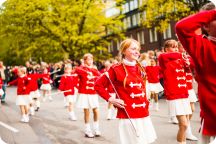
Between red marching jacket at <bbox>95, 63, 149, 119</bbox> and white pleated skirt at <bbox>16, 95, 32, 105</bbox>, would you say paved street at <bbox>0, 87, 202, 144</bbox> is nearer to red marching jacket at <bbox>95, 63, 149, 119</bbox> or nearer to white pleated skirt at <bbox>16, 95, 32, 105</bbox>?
white pleated skirt at <bbox>16, 95, 32, 105</bbox>

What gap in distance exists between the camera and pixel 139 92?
599cm

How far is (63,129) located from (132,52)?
597cm

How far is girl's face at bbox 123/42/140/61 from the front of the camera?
19.6 ft

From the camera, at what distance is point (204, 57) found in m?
3.47

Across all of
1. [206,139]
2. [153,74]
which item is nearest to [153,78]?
[153,74]

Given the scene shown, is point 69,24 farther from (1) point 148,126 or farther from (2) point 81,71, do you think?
(1) point 148,126

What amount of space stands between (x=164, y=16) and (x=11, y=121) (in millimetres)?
15045

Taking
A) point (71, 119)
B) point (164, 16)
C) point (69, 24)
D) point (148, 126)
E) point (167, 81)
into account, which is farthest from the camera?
point (69, 24)

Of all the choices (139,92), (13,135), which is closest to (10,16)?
(13,135)

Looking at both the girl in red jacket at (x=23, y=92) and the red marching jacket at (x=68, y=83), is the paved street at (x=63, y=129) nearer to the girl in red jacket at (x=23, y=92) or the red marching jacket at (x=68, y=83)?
the girl in red jacket at (x=23, y=92)

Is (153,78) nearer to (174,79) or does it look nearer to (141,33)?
(174,79)

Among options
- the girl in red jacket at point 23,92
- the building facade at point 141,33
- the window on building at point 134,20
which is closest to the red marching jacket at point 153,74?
the girl in red jacket at point 23,92

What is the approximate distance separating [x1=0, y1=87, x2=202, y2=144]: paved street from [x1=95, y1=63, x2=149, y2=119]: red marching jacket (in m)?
1.62

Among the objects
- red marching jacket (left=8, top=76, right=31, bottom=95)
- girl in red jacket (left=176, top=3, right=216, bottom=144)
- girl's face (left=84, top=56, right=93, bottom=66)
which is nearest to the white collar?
girl in red jacket (left=176, top=3, right=216, bottom=144)
